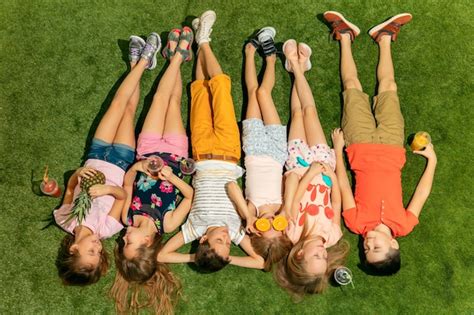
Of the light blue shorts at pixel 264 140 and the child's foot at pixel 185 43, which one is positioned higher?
the child's foot at pixel 185 43

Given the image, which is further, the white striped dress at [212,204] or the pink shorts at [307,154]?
the pink shorts at [307,154]

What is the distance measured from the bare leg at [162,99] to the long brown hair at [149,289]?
1.34 m

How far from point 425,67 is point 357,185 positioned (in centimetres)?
196


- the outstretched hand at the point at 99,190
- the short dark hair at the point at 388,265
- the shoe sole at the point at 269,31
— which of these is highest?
the shoe sole at the point at 269,31

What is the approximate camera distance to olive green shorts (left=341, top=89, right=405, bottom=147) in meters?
5.45

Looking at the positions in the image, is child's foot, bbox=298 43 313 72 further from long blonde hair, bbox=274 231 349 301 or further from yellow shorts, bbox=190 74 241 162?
long blonde hair, bbox=274 231 349 301

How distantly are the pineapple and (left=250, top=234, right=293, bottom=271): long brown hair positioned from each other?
186 cm

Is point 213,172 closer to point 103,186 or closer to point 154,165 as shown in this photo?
point 154,165

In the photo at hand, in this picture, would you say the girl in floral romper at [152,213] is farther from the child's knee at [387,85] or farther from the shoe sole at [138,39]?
the child's knee at [387,85]

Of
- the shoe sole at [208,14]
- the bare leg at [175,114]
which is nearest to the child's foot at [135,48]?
the bare leg at [175,114]

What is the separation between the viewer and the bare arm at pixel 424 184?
5.40 m

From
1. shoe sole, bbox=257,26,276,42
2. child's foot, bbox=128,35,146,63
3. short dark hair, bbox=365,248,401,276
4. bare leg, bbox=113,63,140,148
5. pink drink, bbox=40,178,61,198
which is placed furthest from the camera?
shoe sole, bbox=257,26,276,42

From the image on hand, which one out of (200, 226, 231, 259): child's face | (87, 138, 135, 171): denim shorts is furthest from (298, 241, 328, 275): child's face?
(87, 138, 135, 171): denim shorts

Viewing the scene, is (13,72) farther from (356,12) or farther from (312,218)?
(356,12)
